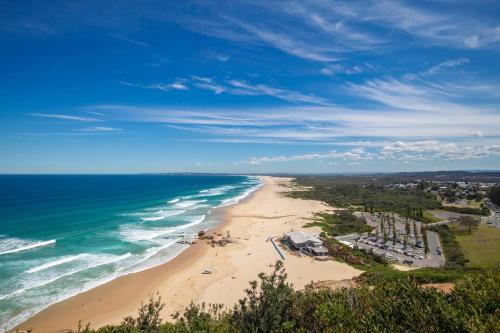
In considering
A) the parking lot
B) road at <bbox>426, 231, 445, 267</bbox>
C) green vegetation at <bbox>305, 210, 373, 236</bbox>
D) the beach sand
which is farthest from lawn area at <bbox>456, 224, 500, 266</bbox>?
the beach sand

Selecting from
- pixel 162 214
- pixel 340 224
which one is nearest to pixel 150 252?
pixel 162 214

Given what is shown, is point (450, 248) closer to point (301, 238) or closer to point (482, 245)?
point (482, 245)

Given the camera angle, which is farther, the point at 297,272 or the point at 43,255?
the point at 43,255

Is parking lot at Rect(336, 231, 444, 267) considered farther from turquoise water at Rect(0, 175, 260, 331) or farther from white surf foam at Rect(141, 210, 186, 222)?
white surf foam at Rect(141, 210, 186, 222)

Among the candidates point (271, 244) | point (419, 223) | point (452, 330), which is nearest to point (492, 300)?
point (452, 330)

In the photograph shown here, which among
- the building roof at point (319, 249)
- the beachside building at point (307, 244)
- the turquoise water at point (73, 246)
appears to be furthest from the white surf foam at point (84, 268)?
the building roof at point (319, 249)

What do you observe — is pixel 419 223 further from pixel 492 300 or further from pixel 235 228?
pixel 492 300

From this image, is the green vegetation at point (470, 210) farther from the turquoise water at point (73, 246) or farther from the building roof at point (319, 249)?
the turquoise water at point (73, 246)
